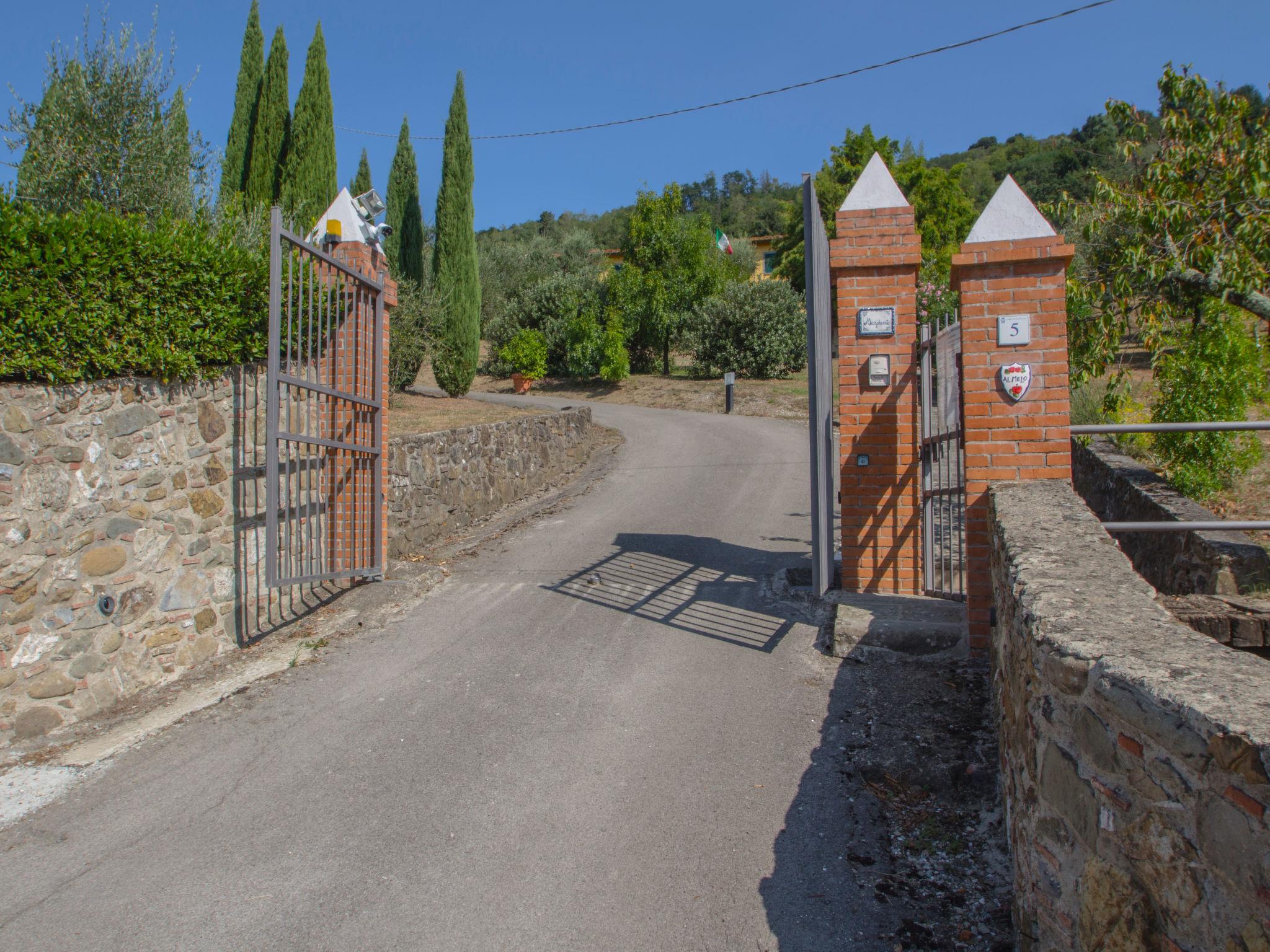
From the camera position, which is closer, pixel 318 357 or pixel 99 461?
pixel 99 461

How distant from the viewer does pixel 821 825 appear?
376 centimetres

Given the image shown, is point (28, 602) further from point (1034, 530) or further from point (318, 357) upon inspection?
point (1034, 530)

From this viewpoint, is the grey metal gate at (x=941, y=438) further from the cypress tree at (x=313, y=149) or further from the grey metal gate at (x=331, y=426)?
the cypress tree at (x=313, y=149)

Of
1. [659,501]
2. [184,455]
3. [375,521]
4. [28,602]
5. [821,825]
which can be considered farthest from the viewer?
[659,501]

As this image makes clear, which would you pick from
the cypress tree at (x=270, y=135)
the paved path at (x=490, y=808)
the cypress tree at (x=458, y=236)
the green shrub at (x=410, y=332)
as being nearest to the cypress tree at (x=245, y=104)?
the cypress tree at (x=270, y=135)

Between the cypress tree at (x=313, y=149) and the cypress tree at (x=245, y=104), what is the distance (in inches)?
52.0

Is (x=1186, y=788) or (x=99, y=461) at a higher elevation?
(x=99, y=461)

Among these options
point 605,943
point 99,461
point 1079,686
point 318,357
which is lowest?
point 605,943

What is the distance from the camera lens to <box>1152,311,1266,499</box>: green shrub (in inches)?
315

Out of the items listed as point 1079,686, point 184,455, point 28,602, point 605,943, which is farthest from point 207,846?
point 1079,686

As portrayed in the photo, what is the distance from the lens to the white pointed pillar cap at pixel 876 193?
20.3 ft

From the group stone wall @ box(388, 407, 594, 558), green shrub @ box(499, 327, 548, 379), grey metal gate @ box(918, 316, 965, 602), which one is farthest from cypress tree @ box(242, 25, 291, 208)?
grey metal gate @ box(918, 316, 965, 602)

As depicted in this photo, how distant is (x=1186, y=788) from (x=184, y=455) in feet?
20.0

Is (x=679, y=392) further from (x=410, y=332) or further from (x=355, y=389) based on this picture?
(x=355, y=389)
